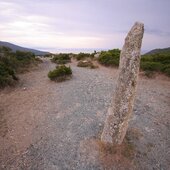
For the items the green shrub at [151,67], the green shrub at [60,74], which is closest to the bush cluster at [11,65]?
the green shrub at [60,74]

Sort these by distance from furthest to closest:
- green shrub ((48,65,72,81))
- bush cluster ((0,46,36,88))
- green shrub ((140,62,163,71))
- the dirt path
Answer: green shrub ((140,62,163,71)), green shrub ((48,65,72,81)), bush cluster ((0,46,36,88)), the dirt path

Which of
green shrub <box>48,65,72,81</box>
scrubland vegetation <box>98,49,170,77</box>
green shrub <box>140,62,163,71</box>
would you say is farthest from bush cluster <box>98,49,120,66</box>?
green shrub <box>48,65,72,81</box>

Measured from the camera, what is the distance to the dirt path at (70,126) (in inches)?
355

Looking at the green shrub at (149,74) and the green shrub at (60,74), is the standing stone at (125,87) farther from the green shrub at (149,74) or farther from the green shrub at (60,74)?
the green shrub at (149,74)

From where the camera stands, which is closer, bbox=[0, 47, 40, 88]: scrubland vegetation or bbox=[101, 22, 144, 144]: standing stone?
bbox=[101, 22, 144, 144]: standing stone

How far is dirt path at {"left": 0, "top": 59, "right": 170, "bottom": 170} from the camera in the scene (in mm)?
9023

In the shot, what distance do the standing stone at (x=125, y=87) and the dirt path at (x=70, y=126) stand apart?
883mm

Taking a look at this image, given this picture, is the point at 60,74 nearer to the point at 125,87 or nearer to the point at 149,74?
the point at 149,74

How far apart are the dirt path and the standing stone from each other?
88 cm

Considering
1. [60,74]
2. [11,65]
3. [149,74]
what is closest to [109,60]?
[149,74]

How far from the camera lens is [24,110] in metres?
12.9

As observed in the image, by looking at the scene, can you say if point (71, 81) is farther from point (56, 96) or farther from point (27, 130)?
point (27, 130)

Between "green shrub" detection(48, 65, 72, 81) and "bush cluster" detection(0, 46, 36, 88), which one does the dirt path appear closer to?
"bush cluster" detection(0, 46, 36, 88)

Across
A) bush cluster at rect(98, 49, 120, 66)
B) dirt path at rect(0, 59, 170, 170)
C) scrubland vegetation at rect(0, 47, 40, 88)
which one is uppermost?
bush cluster at rect(98, 49, 120, 66)
